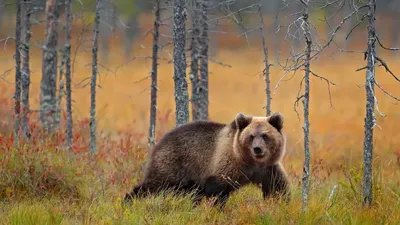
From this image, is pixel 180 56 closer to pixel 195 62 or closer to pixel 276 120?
pixel 276 120

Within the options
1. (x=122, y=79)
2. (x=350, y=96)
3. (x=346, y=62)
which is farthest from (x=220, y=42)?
(x=350, y=96)

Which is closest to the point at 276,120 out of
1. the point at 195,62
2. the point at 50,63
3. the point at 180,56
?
the point at 180,56

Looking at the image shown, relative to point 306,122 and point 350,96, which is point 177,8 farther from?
point 350,96

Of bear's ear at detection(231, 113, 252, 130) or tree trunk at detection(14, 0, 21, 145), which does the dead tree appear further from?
tree trunk at detection(14, 0, 21, 145)

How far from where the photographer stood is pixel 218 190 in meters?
8.48

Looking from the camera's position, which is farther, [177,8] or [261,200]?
[177,8]

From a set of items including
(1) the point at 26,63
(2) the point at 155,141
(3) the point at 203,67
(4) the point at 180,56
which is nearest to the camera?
(4) the point at 180,56

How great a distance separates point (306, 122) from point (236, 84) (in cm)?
3244

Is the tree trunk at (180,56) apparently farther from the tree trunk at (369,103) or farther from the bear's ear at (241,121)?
the tree trunk at (369,103)

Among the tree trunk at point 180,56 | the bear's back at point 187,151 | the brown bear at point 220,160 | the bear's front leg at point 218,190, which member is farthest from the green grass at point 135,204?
the tree trunk at point 180,56

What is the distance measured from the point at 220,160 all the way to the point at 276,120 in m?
0.93

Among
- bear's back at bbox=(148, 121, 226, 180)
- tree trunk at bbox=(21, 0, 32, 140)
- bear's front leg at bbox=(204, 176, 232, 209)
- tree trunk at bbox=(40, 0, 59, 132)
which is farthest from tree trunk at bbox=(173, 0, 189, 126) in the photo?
tree trunk at bbox=(40, 0, 59, 132)

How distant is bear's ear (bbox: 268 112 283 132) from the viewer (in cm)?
842

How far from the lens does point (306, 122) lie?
7.63 m
